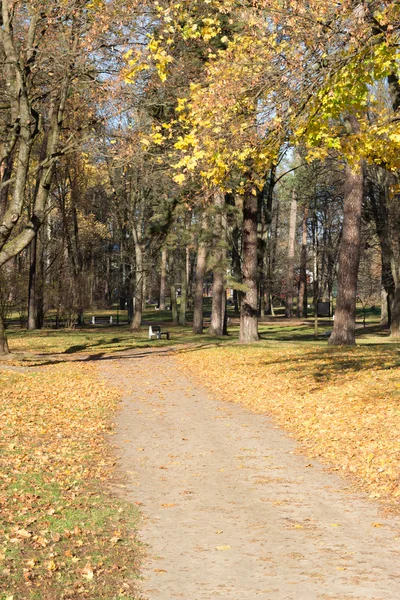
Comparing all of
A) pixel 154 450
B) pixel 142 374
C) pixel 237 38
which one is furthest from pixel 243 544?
pixel 142 374

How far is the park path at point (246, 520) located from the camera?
5.79 m

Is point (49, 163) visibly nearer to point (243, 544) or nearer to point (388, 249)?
point (243, 544)

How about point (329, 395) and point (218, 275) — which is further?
point (218, 275)

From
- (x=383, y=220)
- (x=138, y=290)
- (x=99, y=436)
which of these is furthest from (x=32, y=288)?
(x=99, y=436)

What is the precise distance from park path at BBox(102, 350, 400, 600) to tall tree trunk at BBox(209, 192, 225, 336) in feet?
55.0

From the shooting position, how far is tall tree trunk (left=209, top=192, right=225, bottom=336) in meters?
29.7

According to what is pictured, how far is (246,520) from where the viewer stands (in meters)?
7.54

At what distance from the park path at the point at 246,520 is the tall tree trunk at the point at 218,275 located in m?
16.8

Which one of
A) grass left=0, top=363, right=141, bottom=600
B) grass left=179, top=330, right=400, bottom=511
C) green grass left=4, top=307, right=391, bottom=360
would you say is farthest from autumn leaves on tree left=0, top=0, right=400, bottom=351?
grass left=0, top=363, right=141, bottom=600

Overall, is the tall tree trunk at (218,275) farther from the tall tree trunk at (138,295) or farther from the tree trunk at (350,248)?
the tall tree trunk at (138,295)

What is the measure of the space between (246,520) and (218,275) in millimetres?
24502

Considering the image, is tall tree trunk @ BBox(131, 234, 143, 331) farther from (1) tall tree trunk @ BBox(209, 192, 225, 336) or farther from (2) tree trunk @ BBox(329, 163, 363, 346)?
(2) tree trunk @ BBox(329, 163, 363, 346)

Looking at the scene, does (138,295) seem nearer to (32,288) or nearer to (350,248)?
(32,288)

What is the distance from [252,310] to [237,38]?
1661 centimetres
